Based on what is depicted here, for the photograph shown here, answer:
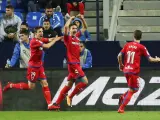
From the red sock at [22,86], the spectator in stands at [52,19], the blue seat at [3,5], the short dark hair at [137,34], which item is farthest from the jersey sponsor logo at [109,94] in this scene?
the blue seat at [3,5]

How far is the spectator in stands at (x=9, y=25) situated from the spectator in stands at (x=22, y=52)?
0.86m

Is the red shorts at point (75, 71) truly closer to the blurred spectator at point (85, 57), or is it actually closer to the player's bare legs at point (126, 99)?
the blurred spectator at point (85, 57)

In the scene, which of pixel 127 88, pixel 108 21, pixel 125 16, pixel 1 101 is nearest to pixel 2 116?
pixel 1 101

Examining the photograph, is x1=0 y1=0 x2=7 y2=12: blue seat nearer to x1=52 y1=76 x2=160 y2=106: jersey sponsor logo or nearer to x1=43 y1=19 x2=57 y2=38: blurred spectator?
x1=43 y1=19 x2=57 y2=38: blurred spectator

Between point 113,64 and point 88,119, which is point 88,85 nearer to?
point 113,64

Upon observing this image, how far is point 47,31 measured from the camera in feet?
56.6

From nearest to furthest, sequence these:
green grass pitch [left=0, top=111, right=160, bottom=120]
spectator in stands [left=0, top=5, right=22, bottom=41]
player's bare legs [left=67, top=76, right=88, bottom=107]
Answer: green grass pitch [left=0, top=111, right=160, bottom=120] → player's bare legs [left=67, top=76, right=88, bottom=107] → spectator in stands [left=0, top=5, right=22, bottom=41]

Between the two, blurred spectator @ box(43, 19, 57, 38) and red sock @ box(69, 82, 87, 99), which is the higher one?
blurred spectator @ box(43, 19, 57, 38)

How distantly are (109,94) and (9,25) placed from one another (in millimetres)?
3540

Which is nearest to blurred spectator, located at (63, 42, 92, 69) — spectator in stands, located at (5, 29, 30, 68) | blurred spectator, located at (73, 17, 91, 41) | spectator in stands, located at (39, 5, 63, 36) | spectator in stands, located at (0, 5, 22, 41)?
blurred spectator, located at (73, 17, 91, 41)

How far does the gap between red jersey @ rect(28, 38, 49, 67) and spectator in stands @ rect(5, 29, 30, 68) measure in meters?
0.88

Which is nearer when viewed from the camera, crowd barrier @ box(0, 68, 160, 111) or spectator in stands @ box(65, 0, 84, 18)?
crowd barrier @ box(0, 68, 160, 111)

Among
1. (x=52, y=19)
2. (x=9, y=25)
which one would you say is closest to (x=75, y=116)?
(x=9, y=25)

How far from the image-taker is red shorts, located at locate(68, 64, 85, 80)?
15992mm
